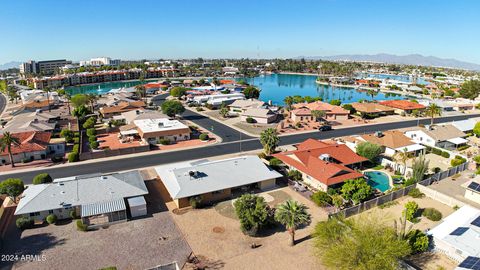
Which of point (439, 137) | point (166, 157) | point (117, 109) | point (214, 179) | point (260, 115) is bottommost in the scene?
point (166, 157)

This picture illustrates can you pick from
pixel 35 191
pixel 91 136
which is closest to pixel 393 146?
pixel 35 191

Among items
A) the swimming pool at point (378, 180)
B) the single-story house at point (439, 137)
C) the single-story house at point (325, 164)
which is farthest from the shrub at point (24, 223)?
the single-story house at point (439, 137)

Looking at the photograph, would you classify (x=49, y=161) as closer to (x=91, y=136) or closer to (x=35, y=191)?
(x=91, y=136)

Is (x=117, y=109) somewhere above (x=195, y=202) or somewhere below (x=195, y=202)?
above

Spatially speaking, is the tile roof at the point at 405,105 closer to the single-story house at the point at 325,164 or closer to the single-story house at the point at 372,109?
the single-story house at the point at 372,109

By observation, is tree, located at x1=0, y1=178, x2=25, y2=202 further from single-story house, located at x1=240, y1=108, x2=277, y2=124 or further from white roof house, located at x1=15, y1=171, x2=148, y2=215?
Answer: single-story house, located at x1=240, y1=108, x2=277, y2=124

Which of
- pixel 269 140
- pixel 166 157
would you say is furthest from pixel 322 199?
pixel 166 157

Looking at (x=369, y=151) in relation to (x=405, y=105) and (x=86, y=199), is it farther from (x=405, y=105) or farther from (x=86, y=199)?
(x=405, y=105)

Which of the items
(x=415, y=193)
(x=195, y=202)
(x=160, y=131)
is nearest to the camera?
(x=195, y=202)

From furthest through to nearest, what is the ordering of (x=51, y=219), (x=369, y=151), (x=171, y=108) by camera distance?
(x=171, y=108) → (x=369, y=151) → (x=51, y=219)
